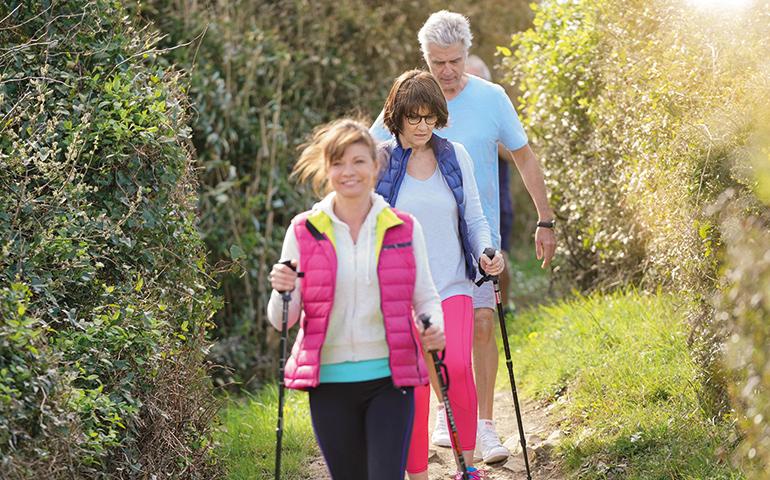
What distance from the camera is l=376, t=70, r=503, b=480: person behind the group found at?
17.6ft

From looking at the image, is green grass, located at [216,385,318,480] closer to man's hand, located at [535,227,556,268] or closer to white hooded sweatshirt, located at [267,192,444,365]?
man's hand, located at [535,227,556,268]

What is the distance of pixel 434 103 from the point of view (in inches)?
211

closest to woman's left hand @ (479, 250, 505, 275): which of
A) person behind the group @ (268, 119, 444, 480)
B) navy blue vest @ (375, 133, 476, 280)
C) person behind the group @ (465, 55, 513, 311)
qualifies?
navy blue vest @ (375, 133, 476, 280)

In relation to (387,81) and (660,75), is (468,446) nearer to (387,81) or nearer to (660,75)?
(660,75)

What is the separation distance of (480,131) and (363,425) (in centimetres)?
218

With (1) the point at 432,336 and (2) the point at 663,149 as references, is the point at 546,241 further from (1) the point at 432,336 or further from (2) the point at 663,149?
(1) the point at 432,336

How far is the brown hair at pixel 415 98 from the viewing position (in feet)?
17.5

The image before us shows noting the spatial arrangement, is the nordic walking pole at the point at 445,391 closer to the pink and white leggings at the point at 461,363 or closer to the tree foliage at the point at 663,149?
the pink and white leggings at the point at 461,363

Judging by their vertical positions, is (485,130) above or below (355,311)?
above

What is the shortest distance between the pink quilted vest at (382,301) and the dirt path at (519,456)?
6.37 ft

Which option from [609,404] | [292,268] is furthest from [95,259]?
[609,404]

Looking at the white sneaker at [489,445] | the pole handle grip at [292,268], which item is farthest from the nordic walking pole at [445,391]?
the white sneaker at [489,445]

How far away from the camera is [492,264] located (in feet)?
17.7

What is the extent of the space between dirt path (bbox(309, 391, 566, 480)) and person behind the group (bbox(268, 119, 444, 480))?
6.16 feet
